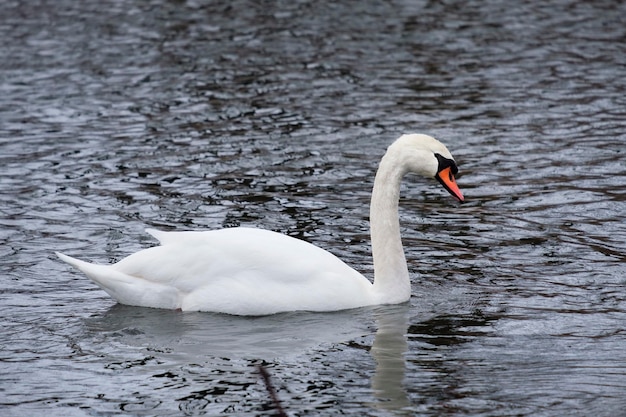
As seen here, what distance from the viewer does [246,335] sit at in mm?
8656

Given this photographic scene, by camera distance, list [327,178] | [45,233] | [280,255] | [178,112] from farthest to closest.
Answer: [178,112]
[327,178]
[45,233]
[280,255]

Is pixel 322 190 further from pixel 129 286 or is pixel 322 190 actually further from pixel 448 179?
pixel 129 286

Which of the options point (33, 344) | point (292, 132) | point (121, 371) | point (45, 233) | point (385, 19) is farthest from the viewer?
point (385, 19)

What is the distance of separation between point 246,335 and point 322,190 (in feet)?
13.8

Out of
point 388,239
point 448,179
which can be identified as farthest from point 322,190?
point 448,179

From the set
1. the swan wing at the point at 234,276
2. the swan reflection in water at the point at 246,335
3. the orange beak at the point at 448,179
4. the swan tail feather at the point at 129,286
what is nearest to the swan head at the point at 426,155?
the orange beak at the point at 448,179

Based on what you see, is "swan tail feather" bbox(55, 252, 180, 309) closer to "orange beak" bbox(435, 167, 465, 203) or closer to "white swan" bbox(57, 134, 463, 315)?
"white swan" bbox(57, 134, 463, 315)

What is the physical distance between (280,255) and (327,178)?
13.8ft

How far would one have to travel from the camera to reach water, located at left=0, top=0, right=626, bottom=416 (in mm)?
7789

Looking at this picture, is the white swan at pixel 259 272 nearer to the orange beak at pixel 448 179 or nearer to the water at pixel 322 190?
the orange beak at pixel 448 179

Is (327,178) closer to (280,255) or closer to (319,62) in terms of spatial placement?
(280,255)

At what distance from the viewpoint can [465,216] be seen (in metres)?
11.9

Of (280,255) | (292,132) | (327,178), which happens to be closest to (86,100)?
(292,132)

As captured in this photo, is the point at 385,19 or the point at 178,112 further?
the point at 385,19
